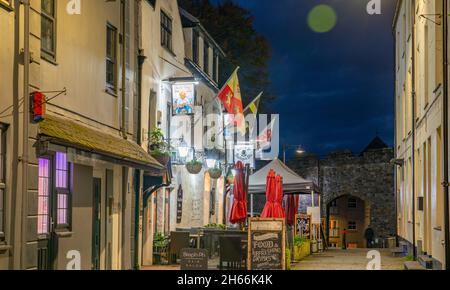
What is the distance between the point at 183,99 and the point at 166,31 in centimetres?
270

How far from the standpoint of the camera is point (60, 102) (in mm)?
13016

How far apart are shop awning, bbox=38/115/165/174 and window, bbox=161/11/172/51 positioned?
648cm

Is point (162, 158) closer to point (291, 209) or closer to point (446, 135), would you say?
point (446, 135)

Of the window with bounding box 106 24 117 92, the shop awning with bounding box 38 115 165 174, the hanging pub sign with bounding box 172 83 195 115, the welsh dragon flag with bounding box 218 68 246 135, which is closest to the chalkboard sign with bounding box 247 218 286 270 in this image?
the shop awning with bounding box 38 115 165 174

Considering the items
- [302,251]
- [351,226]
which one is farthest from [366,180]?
[302,251]

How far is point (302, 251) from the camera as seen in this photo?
23.7 m

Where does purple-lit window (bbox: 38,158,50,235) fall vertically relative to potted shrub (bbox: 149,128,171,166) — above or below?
below

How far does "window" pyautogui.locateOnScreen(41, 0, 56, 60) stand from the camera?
12.5m

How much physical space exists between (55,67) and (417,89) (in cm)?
1129

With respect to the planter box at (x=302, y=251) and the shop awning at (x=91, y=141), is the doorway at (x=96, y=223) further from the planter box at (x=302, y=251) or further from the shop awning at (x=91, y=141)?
the planter box at (x=302, y=251)

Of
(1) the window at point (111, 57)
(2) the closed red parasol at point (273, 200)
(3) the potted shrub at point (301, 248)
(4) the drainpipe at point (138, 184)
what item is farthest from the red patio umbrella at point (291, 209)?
(1) the window at point (111, 57)

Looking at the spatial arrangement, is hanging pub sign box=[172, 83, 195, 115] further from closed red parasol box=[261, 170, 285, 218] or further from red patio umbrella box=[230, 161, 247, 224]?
closed red parasol box=[261, 170, 285, 218]

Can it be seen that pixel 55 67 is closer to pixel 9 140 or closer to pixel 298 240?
pixel 9 140
